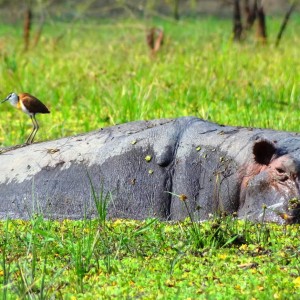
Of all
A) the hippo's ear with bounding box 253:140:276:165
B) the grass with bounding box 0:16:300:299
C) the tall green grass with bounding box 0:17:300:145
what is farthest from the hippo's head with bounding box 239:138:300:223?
the tall green grass with bounding box 0:17:300:145

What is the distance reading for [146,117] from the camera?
265 inches

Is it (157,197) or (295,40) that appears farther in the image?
(295,40)

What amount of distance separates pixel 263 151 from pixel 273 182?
16cm

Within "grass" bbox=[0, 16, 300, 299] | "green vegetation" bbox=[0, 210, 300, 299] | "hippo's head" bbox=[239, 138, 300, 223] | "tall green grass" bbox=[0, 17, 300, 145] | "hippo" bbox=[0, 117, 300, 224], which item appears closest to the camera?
"green vegetation" bbox=[0, 210, 300, 299]

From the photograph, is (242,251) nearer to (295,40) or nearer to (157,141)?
(157,141)

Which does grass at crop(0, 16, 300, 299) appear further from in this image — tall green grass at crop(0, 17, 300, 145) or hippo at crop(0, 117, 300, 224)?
hippo at crop(0, 117, 300, 224)

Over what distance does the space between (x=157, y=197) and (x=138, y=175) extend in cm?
15

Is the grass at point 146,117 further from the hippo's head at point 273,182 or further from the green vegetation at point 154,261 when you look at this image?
the hippo's head at point 273,182

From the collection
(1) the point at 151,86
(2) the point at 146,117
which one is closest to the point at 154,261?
(2) the point at 146,117

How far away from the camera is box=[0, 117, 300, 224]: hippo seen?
433 centimetres

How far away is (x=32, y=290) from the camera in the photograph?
339cm

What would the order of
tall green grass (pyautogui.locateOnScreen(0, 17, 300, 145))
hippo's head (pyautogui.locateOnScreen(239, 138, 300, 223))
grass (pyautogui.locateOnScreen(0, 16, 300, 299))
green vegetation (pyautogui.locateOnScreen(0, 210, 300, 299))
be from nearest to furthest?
1. green vegetation (pyautogui.locateOnScreen(0, 210, 300, 299))
2. grass (pyautogui.locateOnScreen(0, 16, 300, 299))
3. hippo's head (pyautogui.locateOnScreen(239, 138, 300, 223))
4. tall green grass (pyautogui.locateOnScreen(0, 17, 300, 145))

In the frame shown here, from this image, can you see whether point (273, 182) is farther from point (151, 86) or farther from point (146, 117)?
point (151, 86)

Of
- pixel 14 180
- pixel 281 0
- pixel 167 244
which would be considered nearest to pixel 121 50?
pixel 14 180
